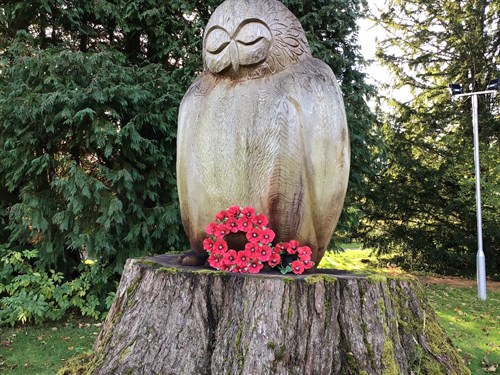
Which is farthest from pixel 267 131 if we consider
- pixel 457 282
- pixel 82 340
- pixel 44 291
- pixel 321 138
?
pixel 457 282

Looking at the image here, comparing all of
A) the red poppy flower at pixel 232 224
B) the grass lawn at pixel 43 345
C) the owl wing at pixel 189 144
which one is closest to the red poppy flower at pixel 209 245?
the red poppy flower at pixel 232 224

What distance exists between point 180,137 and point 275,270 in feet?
3.83

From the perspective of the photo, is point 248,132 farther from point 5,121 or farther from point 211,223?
point 5,121

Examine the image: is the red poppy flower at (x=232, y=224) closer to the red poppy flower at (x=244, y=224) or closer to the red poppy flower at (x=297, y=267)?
the red poppy flower at (x=244, y=224)

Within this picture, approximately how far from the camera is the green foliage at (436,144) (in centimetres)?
1089

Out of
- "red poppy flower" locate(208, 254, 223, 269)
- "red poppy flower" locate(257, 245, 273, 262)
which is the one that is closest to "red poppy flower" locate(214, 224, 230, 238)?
"red poppy flower" locate(208, 254, 223, 269)

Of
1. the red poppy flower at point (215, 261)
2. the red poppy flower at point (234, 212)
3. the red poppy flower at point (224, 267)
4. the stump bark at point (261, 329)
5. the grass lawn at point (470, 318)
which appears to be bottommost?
the grass lawn at point (470, 318)

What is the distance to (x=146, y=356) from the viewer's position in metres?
2.04

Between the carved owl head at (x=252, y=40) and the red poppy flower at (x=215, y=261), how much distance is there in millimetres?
1218

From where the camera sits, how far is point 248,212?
8.31 feet

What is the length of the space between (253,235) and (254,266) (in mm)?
193

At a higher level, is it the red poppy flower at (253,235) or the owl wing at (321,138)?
the owl wing at (321,138)

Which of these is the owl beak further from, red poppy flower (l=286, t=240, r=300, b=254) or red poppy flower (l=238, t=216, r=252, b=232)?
red poppy flower (l=286, t=240, r=300, b=254)

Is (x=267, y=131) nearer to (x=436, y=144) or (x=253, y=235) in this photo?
(x=253, y=235)
